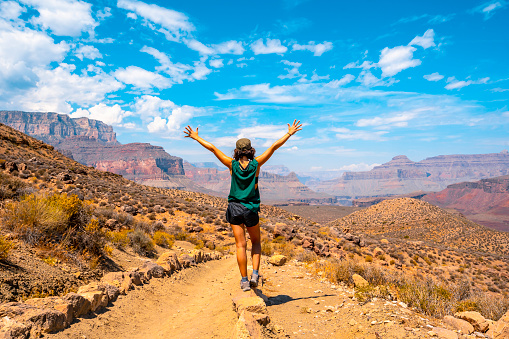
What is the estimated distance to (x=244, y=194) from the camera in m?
4.53

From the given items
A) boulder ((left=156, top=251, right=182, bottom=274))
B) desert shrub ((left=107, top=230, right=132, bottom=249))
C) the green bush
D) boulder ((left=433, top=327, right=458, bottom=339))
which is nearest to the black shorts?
boulder ((left=433, top=327, right=458, bottom=339))

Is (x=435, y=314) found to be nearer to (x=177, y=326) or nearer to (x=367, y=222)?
(x=177, y=326)

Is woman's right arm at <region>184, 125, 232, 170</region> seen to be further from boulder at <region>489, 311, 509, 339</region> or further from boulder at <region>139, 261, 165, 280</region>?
boulder at <region>489, 311, 509, 339</region>

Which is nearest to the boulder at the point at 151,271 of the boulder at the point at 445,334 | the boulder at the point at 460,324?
the boulder at the point at 445,334

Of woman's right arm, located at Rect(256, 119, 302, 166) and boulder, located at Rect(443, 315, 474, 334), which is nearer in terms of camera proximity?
boulder, located at Rect(443, 315, 474, 334)

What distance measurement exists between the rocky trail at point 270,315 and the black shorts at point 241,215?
141 cm

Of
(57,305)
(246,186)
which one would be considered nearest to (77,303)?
(57,305)

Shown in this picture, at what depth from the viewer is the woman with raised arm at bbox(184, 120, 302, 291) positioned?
14.8 feet

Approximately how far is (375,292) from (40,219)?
6849 millimetres

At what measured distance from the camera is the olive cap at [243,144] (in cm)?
473

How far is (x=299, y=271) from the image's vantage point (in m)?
8.06

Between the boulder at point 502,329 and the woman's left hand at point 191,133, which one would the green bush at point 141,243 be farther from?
the boulder at point 502,329

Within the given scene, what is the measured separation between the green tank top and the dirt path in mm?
1751

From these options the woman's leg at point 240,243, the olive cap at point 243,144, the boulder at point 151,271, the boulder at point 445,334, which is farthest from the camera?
the boulder at point 151,271
